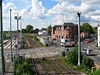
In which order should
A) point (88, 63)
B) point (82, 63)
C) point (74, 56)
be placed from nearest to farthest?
point (88, 63)
point (82, 63)
point (74, 56)

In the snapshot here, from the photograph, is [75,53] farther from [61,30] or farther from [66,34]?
[61,30]

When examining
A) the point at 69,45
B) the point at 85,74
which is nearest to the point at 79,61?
the point at 85,74

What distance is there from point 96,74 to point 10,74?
1284cm

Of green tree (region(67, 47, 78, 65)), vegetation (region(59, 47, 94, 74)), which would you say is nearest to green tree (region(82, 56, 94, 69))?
vegetation (region(59, 47, 94, 74))

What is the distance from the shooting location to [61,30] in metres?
97.9

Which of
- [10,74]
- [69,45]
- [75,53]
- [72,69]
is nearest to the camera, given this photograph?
[10,74]

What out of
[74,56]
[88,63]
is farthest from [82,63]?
[74,56]

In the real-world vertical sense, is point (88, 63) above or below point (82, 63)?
above

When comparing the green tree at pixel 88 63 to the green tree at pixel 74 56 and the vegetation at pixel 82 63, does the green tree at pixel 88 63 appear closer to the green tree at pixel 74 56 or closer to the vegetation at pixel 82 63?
the vegetation at pixel 82 63

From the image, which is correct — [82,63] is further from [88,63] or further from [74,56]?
[74,56]

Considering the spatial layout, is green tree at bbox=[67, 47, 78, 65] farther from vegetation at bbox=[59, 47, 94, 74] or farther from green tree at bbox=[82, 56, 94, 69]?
green tree at bbox=[82, 56, 94, 69]

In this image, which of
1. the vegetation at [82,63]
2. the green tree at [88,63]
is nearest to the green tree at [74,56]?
the vegetation at [82,63]

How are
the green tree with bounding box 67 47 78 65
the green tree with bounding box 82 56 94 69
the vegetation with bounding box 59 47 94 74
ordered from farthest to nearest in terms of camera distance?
the green tree with bounding box 67 47 78 65
the green tree with bounding box 82 56 94 69
the vegetation with bounding box 59 47 94 74

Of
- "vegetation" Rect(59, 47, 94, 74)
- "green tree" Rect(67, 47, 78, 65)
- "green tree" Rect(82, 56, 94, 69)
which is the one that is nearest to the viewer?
"vegetation" Rect(59, 47, 94, 74)
